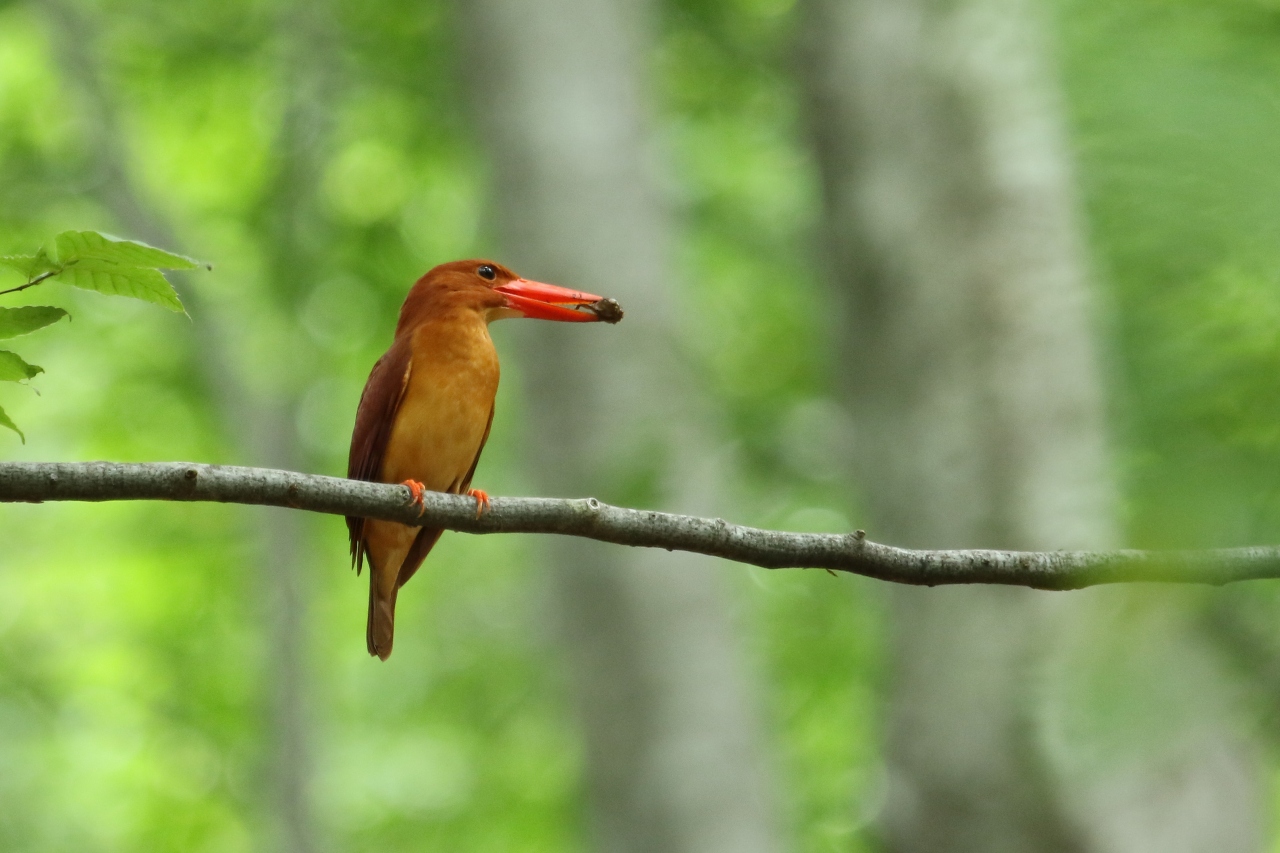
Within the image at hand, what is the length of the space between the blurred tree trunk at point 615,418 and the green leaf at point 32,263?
4253 mm

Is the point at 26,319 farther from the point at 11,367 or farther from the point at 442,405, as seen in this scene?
the point at 442,405

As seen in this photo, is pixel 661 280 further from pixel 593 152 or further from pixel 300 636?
pixel 300 636

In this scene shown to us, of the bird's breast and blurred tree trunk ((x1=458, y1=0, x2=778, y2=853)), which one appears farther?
blurred tree trunk ((x1=458, y1=0, x2=778, y2=853))

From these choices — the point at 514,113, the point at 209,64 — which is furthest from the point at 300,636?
the point at 209,64

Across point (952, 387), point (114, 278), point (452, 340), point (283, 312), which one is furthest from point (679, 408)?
point (114, 278)

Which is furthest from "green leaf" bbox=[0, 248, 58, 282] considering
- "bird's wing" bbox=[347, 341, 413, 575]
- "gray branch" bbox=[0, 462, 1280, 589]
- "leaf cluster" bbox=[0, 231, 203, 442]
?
"bird's wing" bbox=[347, 341, 413, 575]

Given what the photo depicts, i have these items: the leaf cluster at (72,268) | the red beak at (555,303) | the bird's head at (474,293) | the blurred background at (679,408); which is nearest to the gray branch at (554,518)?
the blurred background at (679,408)

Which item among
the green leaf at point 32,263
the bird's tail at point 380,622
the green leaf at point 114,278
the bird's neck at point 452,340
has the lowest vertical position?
the bird's tail at point 380,622

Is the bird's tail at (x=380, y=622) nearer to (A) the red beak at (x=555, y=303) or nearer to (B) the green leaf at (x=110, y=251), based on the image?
(A) the red beak at (x=555, y=303)

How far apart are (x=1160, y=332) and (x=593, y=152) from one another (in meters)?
6.98

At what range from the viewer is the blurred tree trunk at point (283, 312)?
8039 mm

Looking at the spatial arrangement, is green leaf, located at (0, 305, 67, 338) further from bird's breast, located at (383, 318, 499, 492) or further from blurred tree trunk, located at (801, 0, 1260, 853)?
blurred tree trunk, located at (801, 0, 1260, 853)

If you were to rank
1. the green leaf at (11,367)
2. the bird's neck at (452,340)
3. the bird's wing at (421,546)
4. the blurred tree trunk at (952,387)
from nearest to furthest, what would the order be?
1. the green leaf at (11,367)
2. the bird's wing at (421,546)
3. the bird's neck at (452,340)
4. the blurred tree trunk at (952,387)

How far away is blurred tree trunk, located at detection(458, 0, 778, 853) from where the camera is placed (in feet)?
20.8
